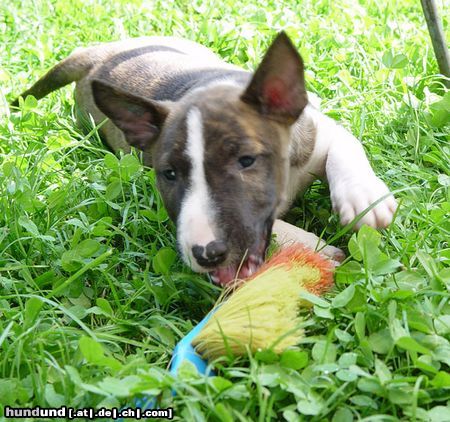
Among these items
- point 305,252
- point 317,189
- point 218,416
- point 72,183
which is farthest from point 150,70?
point 218,416

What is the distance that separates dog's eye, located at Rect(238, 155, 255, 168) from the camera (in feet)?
10.0

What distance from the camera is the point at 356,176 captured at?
352 cm

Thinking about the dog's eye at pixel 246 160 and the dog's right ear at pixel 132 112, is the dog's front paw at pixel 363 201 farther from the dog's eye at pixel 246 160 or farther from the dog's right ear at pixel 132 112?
the dog's right ear at pixel 132 112

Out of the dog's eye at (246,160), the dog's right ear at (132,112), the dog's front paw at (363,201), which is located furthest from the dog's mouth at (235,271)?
the dog's right ear at (132,112)

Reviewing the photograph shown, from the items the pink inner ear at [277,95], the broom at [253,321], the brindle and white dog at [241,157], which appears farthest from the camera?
the pink inner ear at [277,95]

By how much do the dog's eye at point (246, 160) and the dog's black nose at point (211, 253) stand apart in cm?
39

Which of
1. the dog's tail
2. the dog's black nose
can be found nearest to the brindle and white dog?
the dog's black nose

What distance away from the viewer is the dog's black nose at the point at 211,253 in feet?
9.14

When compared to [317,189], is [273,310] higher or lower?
higher

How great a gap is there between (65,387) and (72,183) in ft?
5.38

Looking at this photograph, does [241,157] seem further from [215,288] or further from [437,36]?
[437,36]

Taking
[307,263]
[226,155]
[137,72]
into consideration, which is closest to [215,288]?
[307,263]

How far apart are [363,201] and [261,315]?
3.27ft

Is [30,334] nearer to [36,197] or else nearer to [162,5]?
[36,197]
